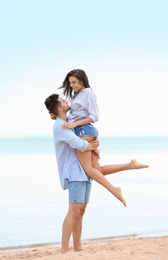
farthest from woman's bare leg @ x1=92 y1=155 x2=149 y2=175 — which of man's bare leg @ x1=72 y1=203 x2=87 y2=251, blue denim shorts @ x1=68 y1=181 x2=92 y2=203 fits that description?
man's bare leg @ x1=72 y1=203 x2=87 y2=251

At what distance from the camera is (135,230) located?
28.3ft

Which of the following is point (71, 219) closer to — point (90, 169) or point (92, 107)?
point (90, 169)

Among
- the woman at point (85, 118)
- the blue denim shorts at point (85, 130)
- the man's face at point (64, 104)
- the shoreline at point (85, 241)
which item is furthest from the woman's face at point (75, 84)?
the shoreline at point (85, 241)

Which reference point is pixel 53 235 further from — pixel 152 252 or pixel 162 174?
pixel 162 174

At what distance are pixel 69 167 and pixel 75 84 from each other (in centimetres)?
77

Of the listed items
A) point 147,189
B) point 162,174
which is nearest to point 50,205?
point 147,189

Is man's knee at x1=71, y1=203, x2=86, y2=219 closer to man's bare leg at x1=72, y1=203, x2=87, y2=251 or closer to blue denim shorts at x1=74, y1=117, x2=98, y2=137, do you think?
man's bare leg at x1=72, y1=203, x2=87, y2=251

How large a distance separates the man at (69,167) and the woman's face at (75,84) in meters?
0.16

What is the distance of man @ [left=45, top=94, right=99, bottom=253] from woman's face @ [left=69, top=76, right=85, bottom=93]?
6.4 inches

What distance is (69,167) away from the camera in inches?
223

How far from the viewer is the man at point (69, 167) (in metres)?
5.60

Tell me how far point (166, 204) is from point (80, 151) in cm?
576

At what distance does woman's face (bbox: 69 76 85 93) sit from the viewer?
5.69 meters

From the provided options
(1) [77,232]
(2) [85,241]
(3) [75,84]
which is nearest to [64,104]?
(3) [75,84]
